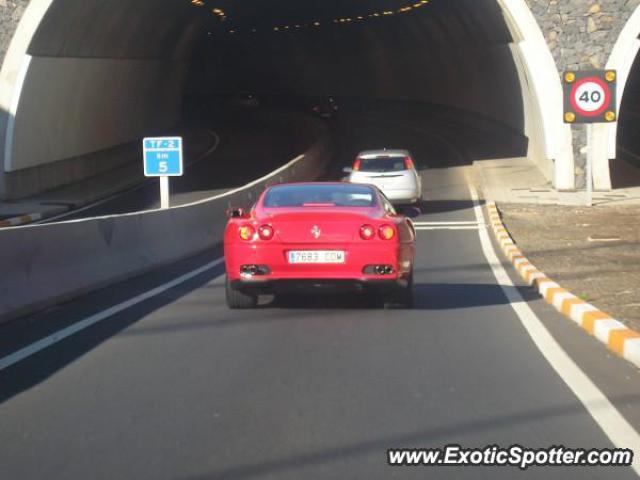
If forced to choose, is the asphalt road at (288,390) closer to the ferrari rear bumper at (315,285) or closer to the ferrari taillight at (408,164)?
the ferrari rear bumper at (315,285)

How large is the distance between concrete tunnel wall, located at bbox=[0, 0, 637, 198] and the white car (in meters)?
5.89

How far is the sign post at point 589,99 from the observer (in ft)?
82.8

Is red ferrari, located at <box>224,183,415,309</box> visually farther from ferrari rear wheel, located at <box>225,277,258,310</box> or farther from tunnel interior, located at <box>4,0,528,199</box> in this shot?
tunnel interior, located at <box>4,0,528,199</box>

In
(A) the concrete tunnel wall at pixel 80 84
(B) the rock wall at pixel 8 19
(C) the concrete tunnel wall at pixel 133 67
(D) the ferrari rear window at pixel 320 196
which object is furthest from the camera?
(C) the concrete tunnel wall at pixel 133 67

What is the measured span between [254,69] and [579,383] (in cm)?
6902

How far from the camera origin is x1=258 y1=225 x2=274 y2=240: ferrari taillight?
1162 cm

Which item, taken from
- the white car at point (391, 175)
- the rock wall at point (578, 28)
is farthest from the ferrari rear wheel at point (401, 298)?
the rock wall at point (578, 28)

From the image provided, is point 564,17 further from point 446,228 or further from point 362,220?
point 362,220

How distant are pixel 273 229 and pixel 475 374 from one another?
371cm

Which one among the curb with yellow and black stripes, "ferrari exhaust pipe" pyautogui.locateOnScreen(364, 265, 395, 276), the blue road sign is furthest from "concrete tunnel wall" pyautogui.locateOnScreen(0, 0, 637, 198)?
"ferrari exhaust pipe" pyautogui.locateOnScreen(364, 265, 395, 276)

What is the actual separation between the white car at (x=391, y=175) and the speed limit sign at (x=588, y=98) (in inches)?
170

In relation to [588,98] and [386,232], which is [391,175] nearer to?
[588,98]

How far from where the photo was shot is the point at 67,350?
962 cm

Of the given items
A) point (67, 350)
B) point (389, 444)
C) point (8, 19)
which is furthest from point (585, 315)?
point (8, 19)
